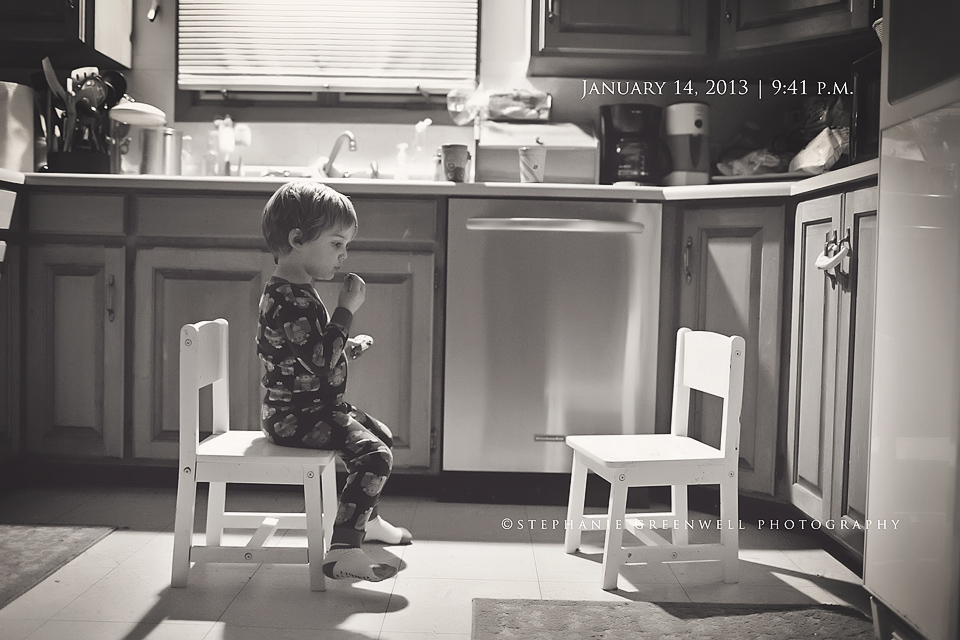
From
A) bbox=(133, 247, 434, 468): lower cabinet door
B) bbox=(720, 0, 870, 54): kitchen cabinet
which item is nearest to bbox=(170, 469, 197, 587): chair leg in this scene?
bbox=(133, 247, 434, 468): lower cabinet door

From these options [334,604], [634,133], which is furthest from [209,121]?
[334,604]

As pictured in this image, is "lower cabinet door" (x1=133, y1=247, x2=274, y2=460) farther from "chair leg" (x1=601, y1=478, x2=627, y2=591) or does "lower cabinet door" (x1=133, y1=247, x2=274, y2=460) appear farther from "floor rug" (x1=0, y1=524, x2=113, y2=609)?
"chair leg" (x1=601, y1=478, x2=627, y2=591)

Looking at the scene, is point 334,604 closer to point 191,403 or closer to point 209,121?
point 191,403

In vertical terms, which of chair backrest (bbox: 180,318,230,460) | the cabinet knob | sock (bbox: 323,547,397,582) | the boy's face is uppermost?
the cabinet knob

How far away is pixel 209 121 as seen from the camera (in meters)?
2.95

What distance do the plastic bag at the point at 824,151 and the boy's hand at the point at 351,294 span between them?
1406 mm

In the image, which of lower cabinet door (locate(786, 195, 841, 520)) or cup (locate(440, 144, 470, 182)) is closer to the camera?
lower cabinet door (locate(786, 195, 841, 520))

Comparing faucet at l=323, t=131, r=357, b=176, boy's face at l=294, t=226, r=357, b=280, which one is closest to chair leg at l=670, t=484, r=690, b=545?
boy's face at l=294, t=226, r=357, b=280

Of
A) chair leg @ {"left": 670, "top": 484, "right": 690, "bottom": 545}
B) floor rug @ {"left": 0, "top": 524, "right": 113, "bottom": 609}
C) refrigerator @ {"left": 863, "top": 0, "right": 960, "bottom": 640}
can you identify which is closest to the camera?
refrigerator @ {"left": 863, "top": 0, "right": 960, "bottom": 640}

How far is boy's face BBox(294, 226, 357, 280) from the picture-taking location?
67.5 inches

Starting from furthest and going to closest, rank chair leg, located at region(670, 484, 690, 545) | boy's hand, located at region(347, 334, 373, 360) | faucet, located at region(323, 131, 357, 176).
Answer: faucet, located at region(323, 131, 357, 176)
chair leg, located at region(670, 484, 690, 545)
boy's hand, located at region(347, 334, 373, 360)

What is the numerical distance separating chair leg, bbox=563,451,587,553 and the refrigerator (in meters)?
0.60

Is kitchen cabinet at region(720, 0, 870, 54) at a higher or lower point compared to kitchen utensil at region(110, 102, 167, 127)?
higher

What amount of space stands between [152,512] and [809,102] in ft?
7.45
